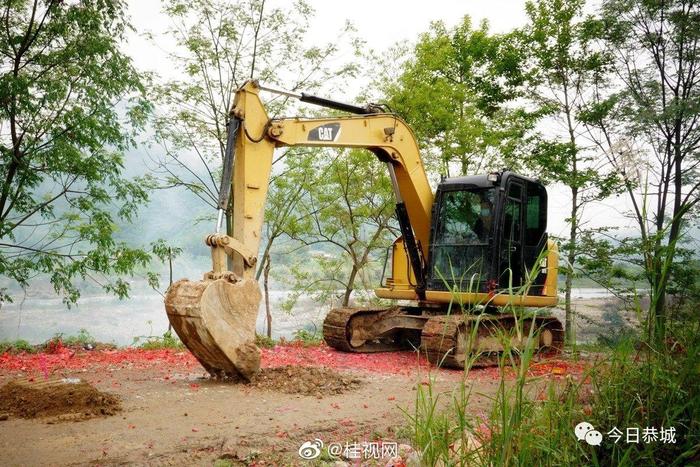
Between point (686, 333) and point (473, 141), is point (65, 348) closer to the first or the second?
point (686, 333)

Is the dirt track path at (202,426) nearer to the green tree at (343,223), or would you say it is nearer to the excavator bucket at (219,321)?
the excavator bucket at (219,321)

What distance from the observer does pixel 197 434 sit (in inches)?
153

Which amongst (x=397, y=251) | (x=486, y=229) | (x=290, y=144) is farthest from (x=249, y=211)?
(x=397, y=251)

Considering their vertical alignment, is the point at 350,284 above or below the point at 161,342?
above

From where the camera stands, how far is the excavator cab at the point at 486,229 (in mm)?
7617

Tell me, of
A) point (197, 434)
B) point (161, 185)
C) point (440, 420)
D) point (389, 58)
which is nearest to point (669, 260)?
point (440, 420)

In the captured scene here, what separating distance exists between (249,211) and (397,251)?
3.48 meters

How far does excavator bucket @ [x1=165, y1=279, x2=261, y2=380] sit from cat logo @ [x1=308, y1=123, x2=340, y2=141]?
225 centimetres

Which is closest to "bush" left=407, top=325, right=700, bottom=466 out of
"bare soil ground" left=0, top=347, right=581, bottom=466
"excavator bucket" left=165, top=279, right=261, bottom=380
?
"bare soil ground" left=0, top=347, right=581, bottom=466

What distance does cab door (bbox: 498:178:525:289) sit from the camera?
7.68 metres

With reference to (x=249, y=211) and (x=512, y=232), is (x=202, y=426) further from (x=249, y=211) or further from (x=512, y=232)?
(x=512, y=232)

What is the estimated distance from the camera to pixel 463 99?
14688 millimetres

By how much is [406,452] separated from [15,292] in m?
7.37

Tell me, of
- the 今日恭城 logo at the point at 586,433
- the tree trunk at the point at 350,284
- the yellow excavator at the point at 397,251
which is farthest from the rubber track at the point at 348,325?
the 今日恭城 logo at the point at 586,433
